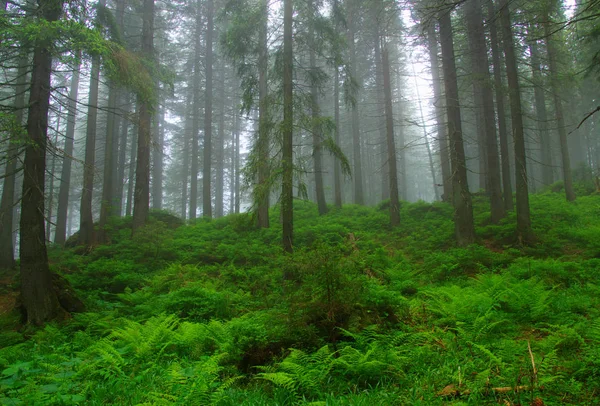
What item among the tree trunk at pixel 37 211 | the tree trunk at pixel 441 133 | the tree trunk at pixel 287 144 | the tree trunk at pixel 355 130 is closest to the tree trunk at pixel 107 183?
the tree trunk at pixel 37 211

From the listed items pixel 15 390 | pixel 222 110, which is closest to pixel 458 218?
pixel 15 390

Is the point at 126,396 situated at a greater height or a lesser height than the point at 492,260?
lesser

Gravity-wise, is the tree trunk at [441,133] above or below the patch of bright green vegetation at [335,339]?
above

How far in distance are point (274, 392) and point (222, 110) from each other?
28.0 metres

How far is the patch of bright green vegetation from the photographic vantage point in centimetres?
336

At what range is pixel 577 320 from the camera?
16.0 feet

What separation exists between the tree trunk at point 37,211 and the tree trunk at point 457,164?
10.8 meters

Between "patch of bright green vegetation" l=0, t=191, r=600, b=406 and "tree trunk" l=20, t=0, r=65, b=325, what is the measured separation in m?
0.63

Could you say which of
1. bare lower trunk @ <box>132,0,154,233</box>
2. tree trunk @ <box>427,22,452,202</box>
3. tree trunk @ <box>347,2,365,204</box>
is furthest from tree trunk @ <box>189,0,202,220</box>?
tree trunk @ <box>427,22,452,202</box>

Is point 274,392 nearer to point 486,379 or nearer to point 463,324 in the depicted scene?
point 486,379

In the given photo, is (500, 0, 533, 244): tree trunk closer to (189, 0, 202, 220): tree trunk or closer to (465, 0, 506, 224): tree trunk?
(465, 0, 506, 224): tree trunk

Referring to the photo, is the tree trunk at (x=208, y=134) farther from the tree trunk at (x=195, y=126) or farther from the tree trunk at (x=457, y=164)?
the tree trunk at (x=457, y=164)

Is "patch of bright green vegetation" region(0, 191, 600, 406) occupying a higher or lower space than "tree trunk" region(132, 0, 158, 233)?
lower

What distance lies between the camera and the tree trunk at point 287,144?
986 centimetres
